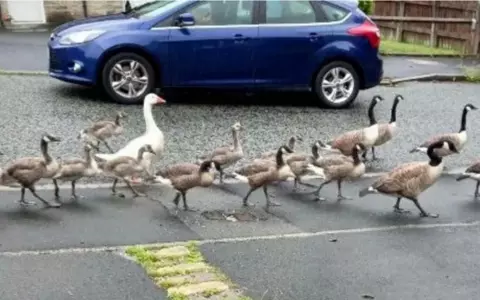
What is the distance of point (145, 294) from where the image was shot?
579 cm

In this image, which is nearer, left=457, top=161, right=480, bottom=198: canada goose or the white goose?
the white goose

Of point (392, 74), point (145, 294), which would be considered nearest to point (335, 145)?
point (145, 294)

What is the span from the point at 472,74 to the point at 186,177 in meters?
11.5

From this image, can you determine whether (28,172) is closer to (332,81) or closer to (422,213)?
(422,213)

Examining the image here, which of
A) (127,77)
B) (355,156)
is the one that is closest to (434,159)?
(355,156)

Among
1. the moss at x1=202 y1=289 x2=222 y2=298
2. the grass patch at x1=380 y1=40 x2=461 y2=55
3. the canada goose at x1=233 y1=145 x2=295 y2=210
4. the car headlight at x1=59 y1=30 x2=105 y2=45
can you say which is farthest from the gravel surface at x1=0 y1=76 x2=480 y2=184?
the grass patch at x1=380 y1=40 x2=461 y2=55

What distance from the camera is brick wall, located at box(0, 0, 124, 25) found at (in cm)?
2308

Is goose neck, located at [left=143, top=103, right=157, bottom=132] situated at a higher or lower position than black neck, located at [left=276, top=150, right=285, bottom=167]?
higher

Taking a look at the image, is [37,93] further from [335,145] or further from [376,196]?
[376,196]

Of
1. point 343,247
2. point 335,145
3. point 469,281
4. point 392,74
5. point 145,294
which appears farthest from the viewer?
point 392,74

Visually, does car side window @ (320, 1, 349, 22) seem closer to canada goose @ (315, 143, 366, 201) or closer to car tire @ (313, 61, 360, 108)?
car tire @ (313, 61, 360, 108)

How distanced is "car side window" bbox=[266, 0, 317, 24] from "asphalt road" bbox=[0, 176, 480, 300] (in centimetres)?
474

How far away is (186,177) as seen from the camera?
7.89 m

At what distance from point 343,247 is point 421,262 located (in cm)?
69
